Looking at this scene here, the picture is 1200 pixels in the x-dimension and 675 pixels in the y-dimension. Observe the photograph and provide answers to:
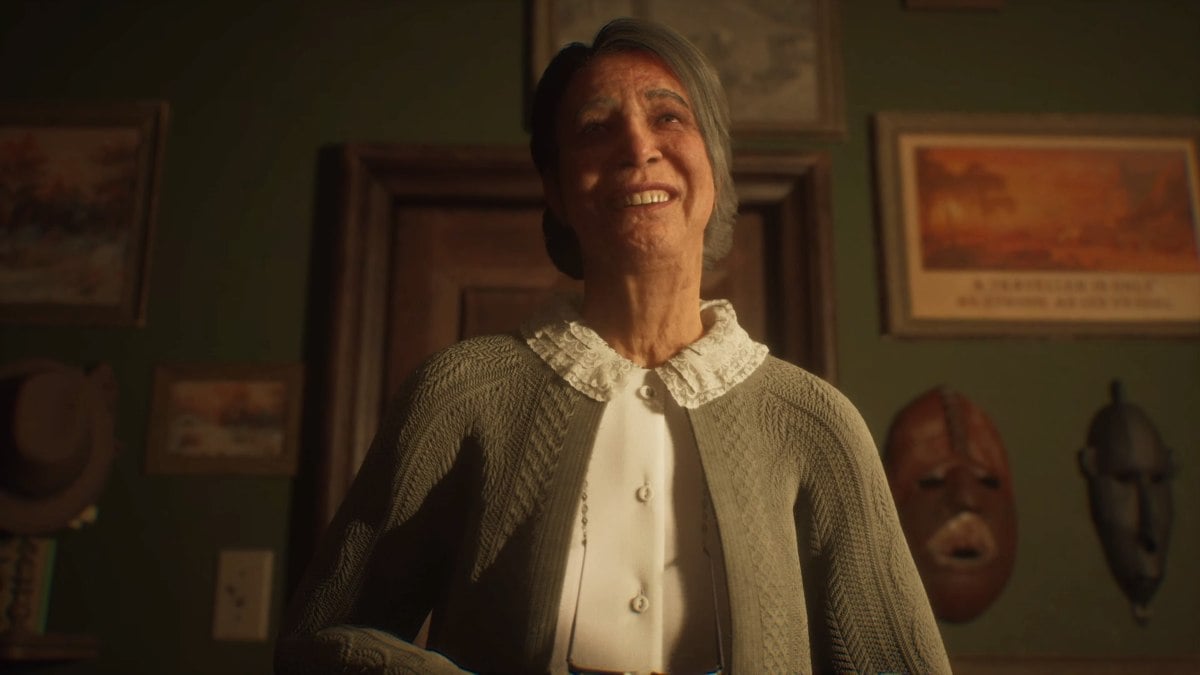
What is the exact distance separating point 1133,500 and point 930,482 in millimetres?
369

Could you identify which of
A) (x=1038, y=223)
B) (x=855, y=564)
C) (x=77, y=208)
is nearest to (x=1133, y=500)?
(x=1038, y=223)

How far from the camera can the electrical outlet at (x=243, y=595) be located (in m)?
1.57

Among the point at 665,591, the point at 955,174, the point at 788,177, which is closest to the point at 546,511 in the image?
the point at 665,591

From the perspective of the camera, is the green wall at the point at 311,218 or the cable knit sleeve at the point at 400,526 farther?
the green wall at the point at 311,218

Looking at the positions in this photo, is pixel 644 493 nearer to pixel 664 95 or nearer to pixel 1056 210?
pixel 664 95

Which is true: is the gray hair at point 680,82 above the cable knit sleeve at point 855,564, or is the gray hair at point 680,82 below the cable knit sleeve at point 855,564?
above

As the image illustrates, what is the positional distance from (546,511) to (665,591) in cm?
10

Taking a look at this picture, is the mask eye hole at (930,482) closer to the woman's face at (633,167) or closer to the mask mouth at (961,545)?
the mask mouth at (961,545)

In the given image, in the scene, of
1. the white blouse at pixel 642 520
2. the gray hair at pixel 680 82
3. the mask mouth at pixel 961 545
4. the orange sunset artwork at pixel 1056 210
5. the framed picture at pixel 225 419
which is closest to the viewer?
the white blouse at pixel 642 520

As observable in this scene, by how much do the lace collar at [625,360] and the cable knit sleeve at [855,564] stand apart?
0.07 meters

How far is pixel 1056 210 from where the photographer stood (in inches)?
70.0

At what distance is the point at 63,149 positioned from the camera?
1794 millimetres

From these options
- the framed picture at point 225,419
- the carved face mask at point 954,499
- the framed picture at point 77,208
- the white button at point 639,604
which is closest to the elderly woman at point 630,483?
the white button at point 639,604

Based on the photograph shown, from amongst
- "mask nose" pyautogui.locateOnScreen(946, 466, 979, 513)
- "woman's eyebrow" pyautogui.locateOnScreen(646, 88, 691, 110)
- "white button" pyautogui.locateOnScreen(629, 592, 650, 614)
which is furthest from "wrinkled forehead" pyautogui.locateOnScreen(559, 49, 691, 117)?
"mask nose" pyautogui.locateOnScreen(946, 466, 979, 513)
